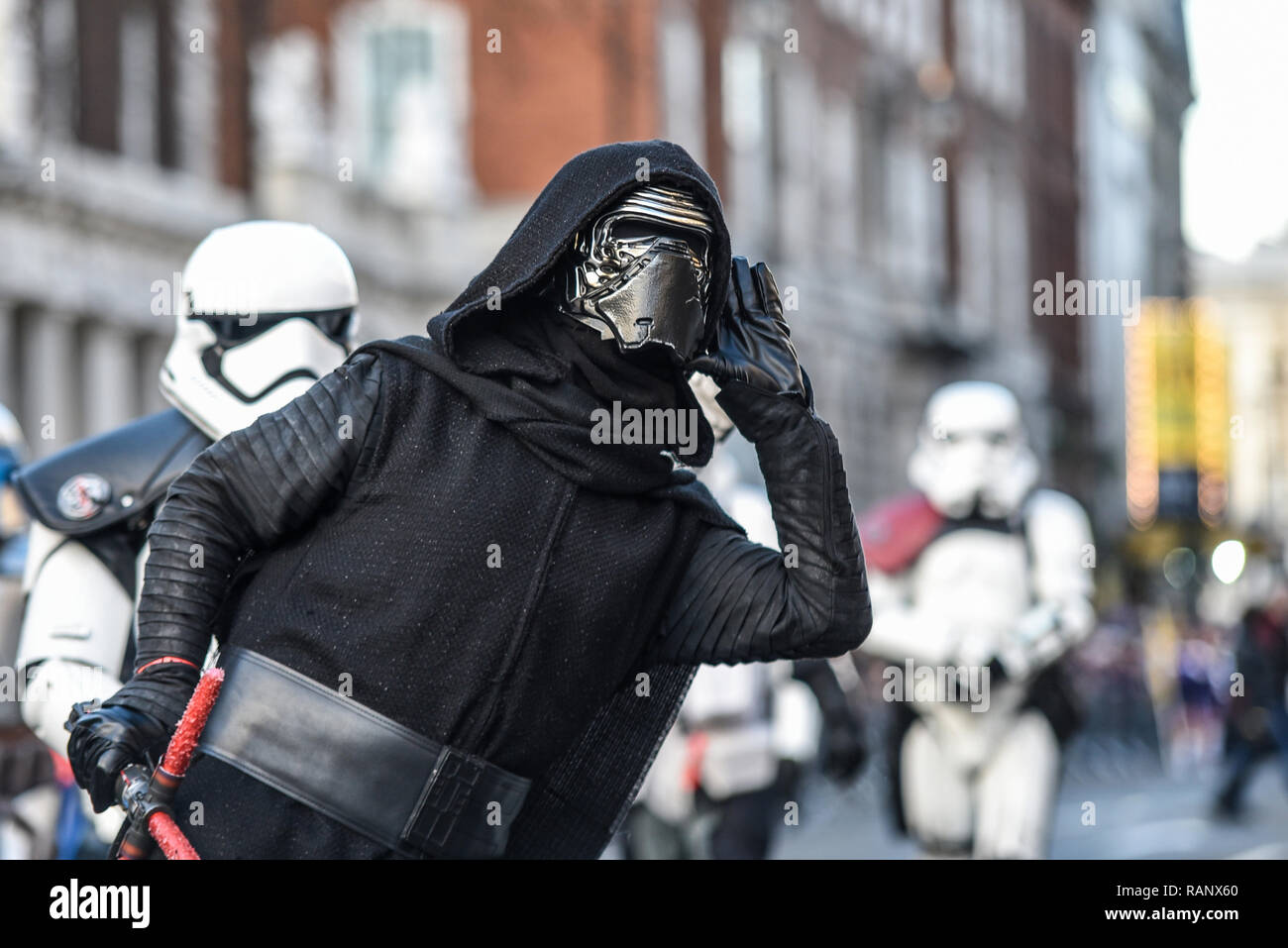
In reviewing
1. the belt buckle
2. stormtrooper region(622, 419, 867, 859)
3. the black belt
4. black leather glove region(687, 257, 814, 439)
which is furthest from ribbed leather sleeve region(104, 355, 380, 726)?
stormtrooper region(622, 419, 867, 859)

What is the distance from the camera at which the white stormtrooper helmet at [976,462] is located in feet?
30.2

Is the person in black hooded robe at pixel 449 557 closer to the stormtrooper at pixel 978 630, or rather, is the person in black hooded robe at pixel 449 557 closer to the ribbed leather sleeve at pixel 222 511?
the ribbed leather sleeve at pixel 222 511

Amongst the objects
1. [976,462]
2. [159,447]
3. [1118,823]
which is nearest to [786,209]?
[1118,823]

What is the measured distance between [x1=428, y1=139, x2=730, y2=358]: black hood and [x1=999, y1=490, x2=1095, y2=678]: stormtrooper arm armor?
5.91 m

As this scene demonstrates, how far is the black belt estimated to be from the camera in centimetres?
307

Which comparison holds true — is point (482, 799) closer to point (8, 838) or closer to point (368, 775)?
point (368, 775)

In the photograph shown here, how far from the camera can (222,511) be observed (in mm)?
3074

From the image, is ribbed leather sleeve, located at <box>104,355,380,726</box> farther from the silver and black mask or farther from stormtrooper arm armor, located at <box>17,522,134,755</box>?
stormtrooper arm armor, located at <box>17,522,134,755</box>

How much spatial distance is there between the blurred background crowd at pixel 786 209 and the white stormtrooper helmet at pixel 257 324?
2.81 m

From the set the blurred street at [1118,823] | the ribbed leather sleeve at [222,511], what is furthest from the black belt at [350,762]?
the blurred street at [1118,823]

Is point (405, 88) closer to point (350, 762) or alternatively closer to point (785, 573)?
point (785, 573)

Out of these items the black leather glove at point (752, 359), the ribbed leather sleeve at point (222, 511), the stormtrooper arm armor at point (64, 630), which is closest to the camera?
the ribbed leather sleeve at point (222, 511)

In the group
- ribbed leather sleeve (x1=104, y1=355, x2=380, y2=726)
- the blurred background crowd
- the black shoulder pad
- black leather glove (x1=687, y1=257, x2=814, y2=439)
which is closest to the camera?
ribbed leather sleeve (x1=104, y1=355, x2=380, y2=726)
